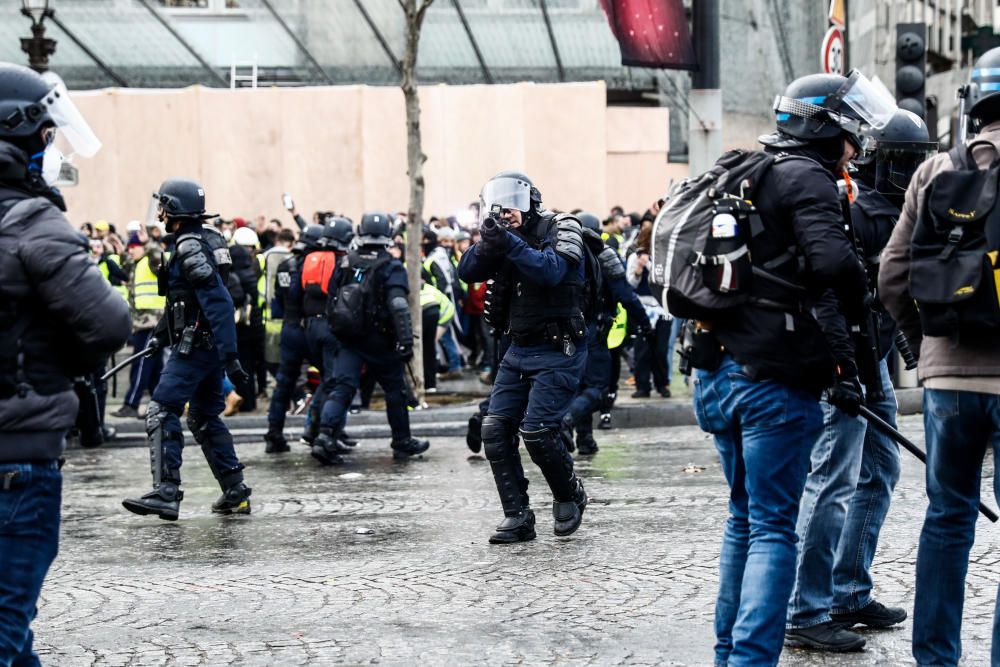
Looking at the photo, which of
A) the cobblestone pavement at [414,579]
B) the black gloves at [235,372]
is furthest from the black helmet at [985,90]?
the black gloves at [235,372]

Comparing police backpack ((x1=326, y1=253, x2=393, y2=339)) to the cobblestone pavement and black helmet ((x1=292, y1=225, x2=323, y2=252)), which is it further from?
the cobblestone pavement

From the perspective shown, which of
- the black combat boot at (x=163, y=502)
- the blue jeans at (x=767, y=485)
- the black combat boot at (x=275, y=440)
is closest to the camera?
the blue jeans at (x=767, y=485)

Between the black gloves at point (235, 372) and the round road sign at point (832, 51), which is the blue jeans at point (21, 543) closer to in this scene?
the black gloves at point (235, 372)

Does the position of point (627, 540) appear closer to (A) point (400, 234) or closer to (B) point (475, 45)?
(A) point (400, 234)

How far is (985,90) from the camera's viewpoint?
15.5 ft

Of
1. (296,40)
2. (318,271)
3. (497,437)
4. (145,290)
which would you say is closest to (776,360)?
(497,437)

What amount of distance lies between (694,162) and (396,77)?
12.5 m

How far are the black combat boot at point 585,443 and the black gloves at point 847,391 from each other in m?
6.72

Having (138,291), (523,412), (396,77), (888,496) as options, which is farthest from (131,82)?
(888,496)

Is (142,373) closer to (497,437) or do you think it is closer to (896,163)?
(497,437)

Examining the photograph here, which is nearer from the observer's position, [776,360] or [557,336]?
[776,360]

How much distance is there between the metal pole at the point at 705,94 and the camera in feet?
49.8

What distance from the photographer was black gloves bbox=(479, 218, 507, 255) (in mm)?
7719

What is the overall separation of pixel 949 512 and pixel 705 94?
10840mm
